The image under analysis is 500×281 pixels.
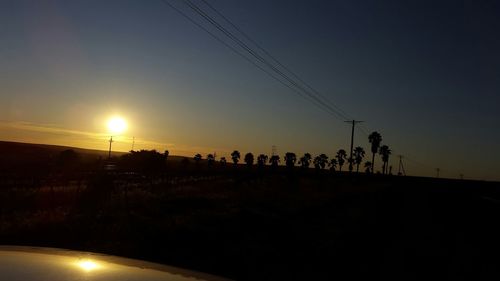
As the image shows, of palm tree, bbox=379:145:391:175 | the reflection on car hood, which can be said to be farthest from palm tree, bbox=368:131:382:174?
the reflection on car hood

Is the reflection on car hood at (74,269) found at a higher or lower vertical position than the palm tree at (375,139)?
lower

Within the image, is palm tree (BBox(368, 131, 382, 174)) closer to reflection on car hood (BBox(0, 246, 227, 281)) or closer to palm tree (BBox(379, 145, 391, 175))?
palm tree (BBox(379, 145, 391, 175))

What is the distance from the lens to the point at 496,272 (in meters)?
10.6

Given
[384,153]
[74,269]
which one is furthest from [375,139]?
[74,269]

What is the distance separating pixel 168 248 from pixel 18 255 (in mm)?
9204

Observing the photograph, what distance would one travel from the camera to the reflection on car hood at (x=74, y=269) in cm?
271

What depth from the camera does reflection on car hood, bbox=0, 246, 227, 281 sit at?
8.91 feet

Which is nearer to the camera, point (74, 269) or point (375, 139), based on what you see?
point (74, 269)

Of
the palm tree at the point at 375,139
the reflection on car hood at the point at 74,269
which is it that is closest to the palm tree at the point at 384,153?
the palm tree at the point at 375,139

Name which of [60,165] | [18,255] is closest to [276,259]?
[18,255]

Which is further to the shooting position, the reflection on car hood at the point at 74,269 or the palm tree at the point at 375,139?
the palm tree at the point at 375,139

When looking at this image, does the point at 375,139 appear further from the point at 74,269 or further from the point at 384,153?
the point at 74,269

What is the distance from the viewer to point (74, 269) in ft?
9.71

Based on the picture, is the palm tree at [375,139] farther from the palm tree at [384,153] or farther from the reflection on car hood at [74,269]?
the reflection on car hood at [74,269]
